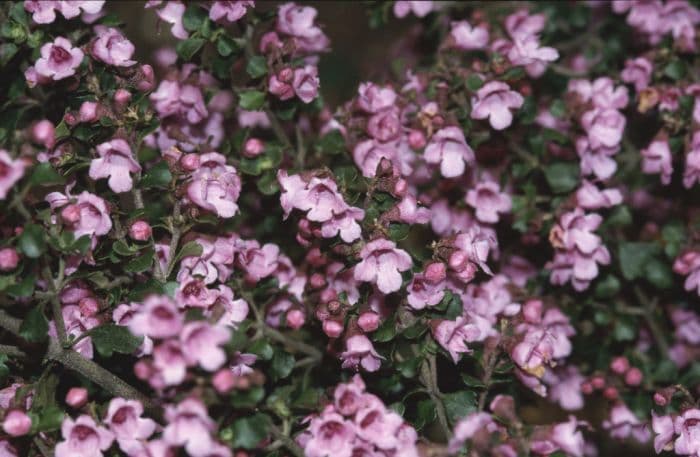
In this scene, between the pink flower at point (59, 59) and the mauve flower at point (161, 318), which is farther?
the pink flower at point (59, 59)

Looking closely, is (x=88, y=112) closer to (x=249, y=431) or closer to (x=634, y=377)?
(x=249, y=431)

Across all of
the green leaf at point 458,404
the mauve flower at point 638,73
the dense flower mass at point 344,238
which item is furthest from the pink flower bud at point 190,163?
the mauve flower at point 638,73

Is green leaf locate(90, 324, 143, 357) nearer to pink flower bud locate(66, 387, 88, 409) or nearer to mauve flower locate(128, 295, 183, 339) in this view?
pink flower bud locate(66, 387, 88, 409)

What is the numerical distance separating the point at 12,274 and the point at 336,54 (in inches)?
94.6

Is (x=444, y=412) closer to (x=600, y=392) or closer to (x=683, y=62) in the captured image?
(x=600, y=392)

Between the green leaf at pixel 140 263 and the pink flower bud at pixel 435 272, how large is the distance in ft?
1.31

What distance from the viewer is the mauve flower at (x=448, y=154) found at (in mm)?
1582

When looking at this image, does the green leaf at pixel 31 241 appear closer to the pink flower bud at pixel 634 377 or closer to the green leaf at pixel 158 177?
the green leaf at pixel 158 177

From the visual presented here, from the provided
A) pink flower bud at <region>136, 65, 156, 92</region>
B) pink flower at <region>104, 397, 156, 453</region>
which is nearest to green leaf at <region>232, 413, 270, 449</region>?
pink flower at <region>104, 397, 156, 453</region>

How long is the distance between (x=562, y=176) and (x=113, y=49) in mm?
851

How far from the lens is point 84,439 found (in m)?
1.17

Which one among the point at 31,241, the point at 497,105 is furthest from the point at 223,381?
the point at 497,105

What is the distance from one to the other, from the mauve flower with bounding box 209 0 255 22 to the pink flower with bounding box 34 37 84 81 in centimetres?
25

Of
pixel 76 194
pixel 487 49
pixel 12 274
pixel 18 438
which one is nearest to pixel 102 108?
pixel 76 194
